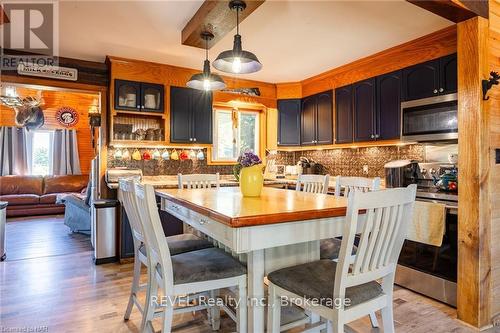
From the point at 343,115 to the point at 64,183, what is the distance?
20.1ft

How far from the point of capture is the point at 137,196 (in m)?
1.65

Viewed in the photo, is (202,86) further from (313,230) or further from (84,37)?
(313,230)

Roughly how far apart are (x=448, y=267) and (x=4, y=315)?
132 inches

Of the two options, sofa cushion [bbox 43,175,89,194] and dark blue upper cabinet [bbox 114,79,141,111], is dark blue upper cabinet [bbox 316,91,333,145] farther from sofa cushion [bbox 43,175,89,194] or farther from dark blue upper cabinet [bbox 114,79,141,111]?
sofa cushion [bbox 43,175,89,194]

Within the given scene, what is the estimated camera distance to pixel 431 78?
9.96 feet

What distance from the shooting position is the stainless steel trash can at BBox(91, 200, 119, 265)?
336 cm

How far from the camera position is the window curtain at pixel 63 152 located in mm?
7184

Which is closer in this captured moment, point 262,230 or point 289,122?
point 262,230

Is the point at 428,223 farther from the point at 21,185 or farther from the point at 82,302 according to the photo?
the point at 21,185

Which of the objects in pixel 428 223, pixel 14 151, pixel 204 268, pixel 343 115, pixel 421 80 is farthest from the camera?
pixel 14 151

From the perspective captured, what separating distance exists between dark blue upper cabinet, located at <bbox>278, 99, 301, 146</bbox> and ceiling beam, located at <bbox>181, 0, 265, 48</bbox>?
83.3 inches

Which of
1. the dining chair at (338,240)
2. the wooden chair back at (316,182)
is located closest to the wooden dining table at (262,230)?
the dining chair at (338,240)

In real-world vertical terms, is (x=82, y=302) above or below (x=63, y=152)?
below

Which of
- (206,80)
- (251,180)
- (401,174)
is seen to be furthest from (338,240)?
(206,80)
